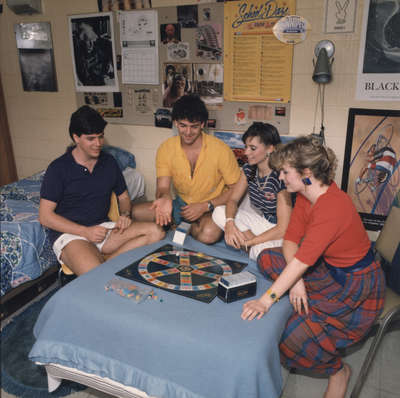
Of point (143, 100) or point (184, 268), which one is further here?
point (143, 100)

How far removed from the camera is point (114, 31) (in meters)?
3.13

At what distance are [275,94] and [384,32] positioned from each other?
748 millimetres

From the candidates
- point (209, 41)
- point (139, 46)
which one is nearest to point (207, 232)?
point (209, 41)

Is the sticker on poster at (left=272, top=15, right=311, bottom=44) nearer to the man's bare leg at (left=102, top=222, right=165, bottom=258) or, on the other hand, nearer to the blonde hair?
the blonde hair

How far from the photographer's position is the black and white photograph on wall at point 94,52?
10.4 feet

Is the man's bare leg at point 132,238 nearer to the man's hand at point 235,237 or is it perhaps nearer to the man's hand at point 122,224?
the man's hand at point 122,224

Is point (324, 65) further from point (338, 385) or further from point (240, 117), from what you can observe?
point (338, 385)

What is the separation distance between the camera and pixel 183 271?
1.92m

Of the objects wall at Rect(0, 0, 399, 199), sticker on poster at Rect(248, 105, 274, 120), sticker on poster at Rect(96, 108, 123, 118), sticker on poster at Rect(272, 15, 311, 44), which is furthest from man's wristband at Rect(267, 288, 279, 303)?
sticker on poster at Rect(96, 108, 123, 118)

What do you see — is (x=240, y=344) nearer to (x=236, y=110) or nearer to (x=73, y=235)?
(x=73, y=235)

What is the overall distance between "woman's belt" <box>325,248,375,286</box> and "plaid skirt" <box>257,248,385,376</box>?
0.01m

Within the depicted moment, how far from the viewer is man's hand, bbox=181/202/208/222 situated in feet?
8.38

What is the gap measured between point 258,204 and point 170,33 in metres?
1.51

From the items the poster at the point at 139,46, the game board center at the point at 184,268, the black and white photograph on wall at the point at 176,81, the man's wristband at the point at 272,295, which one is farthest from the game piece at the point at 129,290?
the poster at the point at 139,46
